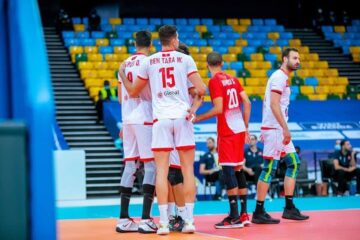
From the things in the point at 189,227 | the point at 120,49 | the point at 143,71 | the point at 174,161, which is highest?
the point at 120,49

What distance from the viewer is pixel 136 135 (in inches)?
339

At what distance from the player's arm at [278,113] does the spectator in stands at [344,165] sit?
861cm

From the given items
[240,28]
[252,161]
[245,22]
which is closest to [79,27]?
[240,28]

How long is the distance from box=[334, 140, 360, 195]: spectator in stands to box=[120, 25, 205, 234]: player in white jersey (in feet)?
33.8

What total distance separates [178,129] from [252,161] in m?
9.04

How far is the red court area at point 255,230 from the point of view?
7.67 m

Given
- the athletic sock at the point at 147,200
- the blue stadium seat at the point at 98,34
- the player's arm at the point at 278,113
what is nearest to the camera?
the athletic sock at the point at 147,200

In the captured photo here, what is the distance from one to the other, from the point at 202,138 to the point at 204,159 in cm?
125

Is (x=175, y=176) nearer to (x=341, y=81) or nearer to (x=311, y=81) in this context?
(x=311, y=81)

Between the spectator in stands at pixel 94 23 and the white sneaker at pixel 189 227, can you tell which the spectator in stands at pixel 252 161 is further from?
the spectator in stands at pixel 94 23

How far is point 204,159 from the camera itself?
16.8 metres

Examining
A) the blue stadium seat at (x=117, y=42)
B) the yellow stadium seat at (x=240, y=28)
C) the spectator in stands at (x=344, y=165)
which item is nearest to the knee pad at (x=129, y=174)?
the spectator in stands at (x=344, y=165)

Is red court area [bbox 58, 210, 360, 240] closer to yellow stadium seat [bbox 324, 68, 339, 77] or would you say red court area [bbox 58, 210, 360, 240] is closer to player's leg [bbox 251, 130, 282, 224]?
player's leg [bbox 251, 130, 282, 224]

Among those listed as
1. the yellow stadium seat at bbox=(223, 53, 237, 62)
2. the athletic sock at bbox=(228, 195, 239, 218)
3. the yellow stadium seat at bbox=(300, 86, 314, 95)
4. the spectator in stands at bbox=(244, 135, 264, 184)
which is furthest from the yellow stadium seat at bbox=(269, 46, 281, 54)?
the athletic sock at bbox=(228, 195, 239, 218)
